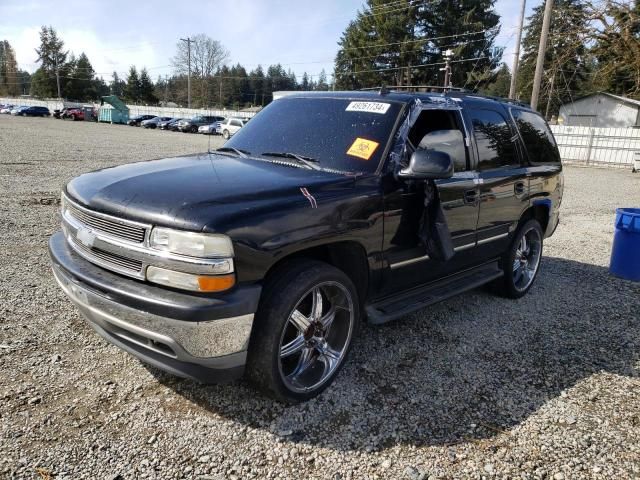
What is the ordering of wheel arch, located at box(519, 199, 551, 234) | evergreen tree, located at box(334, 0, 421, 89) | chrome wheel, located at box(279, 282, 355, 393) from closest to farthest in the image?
chrome wheel, located at box(279, 282, 355, 393) → wheel arch, located at box(519, 199, 551, 234) → evergreen tree, located at box(334, 0, 421, 89)

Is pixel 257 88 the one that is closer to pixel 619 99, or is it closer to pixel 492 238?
pixel 619 99

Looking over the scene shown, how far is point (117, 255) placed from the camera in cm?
269

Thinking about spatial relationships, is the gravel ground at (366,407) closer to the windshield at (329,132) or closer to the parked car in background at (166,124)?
the windshield at (329,132)

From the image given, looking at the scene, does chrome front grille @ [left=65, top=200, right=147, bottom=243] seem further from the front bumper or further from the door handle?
the door handle

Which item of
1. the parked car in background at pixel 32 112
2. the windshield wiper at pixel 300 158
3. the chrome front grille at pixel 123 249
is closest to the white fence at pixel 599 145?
the windshield wiper at pixel 300 158

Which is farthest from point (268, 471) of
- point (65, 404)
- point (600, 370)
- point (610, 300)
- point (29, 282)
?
point (610, 300)

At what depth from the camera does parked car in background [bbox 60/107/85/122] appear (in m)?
52.7

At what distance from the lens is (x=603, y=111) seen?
42.6m

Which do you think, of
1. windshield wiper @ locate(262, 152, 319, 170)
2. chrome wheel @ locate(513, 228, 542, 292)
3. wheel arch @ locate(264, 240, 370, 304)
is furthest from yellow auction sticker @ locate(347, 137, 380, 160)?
chrome wheel @ locate(513, 228, 542, 292)

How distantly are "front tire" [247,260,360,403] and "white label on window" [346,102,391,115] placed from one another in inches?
55.7

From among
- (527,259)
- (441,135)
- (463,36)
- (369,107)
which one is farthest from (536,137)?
(463,36)

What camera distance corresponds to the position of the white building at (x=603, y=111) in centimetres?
4053

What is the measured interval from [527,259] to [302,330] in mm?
3482

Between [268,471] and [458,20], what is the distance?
177 feet
